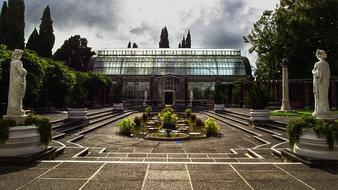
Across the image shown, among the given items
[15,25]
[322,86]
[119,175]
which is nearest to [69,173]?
[119,175]

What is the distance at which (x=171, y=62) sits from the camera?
61000 millimetres

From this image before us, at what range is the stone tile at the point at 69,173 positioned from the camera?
5957 mm

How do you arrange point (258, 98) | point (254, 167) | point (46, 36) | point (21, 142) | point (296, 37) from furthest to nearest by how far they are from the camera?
point (46, 36) < point (296, 37) < point (258, 98) < point (21, 142) < point (254, 167)

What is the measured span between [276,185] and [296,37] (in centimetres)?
3070

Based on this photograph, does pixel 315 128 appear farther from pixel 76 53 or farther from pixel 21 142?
pixel 76 53

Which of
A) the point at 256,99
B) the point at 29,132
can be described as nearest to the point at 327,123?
the point at 29,132

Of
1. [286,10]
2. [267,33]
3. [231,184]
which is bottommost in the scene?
[231,184]

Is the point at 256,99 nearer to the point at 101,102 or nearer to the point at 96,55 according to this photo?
the point at 101,102

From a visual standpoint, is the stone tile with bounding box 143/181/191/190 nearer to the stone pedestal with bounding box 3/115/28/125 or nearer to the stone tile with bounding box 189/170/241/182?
the stone tile with bounding box 189/170/241/182

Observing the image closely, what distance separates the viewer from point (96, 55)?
6456 cm

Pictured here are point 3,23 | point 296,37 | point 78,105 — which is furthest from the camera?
point 3,23

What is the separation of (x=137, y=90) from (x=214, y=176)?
53.1m

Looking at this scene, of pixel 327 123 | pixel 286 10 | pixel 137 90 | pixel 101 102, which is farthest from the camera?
pixel 137 90

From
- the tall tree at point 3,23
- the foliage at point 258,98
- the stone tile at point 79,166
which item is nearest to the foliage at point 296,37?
the foliage at point 258,98
